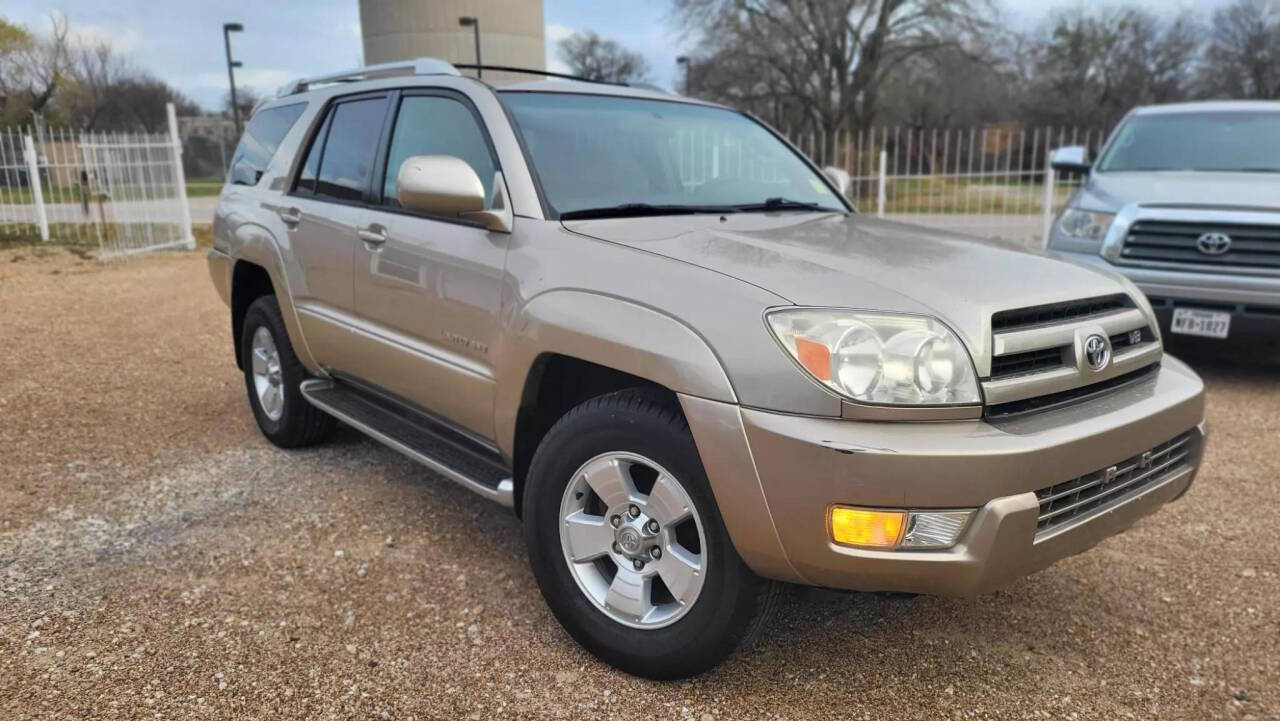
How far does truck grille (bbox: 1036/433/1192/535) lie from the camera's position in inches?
85.7

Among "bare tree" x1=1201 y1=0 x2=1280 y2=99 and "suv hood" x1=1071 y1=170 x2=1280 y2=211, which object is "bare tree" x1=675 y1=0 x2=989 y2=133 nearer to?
"bare tree" x1=1201 y1=0 x2=1280 y2=99

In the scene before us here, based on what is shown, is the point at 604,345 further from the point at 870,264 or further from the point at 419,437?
the point at 419,437

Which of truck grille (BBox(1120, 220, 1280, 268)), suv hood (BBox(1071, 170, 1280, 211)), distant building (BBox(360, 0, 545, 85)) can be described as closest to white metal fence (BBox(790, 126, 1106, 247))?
suv hood (BBox(1071, 170, 1280, 211))

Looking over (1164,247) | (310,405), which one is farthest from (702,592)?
(1164,247)

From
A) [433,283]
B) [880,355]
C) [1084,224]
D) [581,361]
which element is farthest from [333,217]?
[1084,224]

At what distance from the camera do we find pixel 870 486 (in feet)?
6.62

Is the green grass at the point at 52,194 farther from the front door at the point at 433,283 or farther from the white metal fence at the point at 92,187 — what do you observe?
the front door at the point at 433,283

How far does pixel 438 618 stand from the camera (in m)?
2.90

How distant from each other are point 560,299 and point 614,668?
3.65ft

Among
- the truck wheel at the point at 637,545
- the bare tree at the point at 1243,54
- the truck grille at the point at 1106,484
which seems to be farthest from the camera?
the bare tree at the point at 1243,54

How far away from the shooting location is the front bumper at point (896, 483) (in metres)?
2.01

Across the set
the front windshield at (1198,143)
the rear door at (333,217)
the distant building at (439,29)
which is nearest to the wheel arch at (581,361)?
the rear door at (333,217)

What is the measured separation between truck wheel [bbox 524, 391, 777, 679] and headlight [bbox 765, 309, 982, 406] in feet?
1.31

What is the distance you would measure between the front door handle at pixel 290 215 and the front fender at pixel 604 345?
1.72 meters
